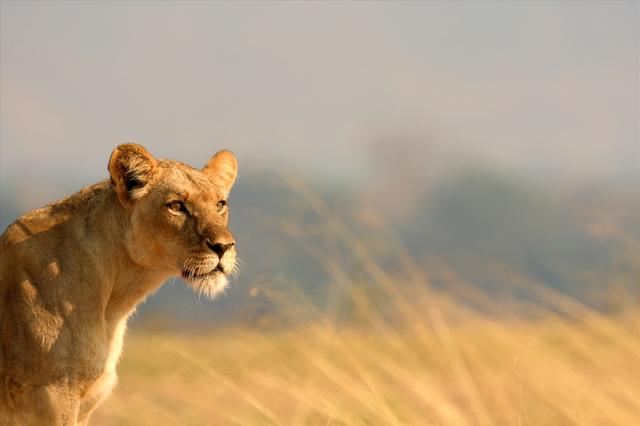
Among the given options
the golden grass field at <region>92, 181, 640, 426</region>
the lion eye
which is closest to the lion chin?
the lion eye

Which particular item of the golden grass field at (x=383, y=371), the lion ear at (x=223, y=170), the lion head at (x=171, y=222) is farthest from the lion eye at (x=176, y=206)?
the golden grass field at (x=383, y=371)

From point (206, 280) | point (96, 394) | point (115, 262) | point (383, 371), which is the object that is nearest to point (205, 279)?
point (206, 280)

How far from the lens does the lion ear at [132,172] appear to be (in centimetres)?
733

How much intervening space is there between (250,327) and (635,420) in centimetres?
262

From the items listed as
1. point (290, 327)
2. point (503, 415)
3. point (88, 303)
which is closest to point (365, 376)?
point (290, 327)

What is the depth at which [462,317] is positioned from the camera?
817 centimetres

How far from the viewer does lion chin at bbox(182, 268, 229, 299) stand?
7.23 m

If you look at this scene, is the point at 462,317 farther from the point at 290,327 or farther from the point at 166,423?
the point at 166,423

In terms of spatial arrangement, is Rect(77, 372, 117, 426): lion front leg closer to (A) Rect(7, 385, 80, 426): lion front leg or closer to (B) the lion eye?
(A) Rect(7, 385, 80, 426): lion front leg

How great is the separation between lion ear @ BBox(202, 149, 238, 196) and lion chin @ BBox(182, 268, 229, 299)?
833 millimetres

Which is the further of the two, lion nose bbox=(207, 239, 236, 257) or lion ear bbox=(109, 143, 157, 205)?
lion ear bbox=(109, 143, 157, 205)

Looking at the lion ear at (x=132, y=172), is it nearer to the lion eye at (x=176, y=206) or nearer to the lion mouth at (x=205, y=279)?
the lion eye at (x=176, y=206)

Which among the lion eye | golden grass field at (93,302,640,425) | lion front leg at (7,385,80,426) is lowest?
lion front leg at (7,385,80,426)

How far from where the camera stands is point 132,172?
7.38 metres
